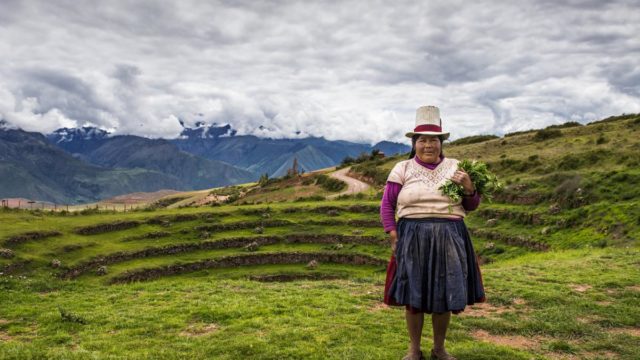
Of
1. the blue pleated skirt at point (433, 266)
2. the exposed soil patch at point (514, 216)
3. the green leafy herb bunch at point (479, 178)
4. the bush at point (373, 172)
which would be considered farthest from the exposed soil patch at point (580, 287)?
the bush at point (373, 172)

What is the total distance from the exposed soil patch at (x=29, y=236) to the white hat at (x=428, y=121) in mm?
36673

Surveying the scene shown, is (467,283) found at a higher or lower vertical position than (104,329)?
higher

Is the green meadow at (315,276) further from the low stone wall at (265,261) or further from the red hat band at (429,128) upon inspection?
the red hat band at (429,128)

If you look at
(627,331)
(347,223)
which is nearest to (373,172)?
(347,223)

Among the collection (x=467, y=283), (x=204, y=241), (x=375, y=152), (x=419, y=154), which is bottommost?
(x=204, y=241)

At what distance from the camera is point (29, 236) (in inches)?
1453

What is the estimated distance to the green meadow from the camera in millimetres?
10445

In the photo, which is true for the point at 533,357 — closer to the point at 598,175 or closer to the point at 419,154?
the point at 419,154

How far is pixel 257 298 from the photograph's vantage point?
50.6ft

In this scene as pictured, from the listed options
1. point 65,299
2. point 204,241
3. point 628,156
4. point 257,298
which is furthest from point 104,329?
point 628,156

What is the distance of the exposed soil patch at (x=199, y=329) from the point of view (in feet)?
37.3

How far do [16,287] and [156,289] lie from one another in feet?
18.9

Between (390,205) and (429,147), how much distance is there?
124cm

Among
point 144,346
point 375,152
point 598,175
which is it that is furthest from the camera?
point 375,152
